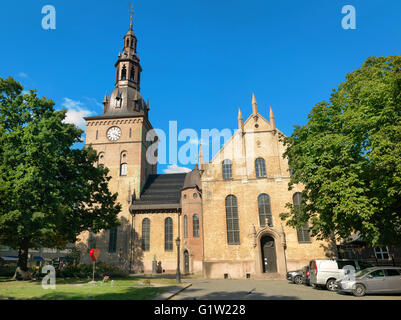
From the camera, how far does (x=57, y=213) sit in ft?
63.9

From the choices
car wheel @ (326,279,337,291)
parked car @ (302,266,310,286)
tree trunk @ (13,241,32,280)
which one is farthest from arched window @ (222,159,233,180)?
tree trunk @ (13,241,32,280)

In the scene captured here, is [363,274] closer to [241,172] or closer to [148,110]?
[241,172]

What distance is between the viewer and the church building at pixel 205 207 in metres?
27.9

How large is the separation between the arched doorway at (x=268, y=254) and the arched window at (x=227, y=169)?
24.7ft

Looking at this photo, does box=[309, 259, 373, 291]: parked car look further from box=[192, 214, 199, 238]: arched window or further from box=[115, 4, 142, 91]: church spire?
box=[115, 4, 142, 91]: church spire

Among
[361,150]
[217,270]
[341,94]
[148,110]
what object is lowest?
[217,270]

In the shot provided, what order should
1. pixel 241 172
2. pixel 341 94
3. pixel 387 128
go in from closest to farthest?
pixel 387 128 < pixel 341 94 < pixel 241 172

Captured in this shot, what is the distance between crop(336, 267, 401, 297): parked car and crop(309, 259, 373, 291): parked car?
7.67 feet

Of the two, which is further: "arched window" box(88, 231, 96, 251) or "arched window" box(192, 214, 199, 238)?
"arched window" box(88, 231, 96, 251)

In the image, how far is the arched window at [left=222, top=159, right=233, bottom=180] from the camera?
100ft

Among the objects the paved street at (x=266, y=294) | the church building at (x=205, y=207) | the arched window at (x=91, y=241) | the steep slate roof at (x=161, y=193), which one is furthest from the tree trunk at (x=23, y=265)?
the steep slate roof at (x=161, y=193)

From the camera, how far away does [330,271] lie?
17.0 m
